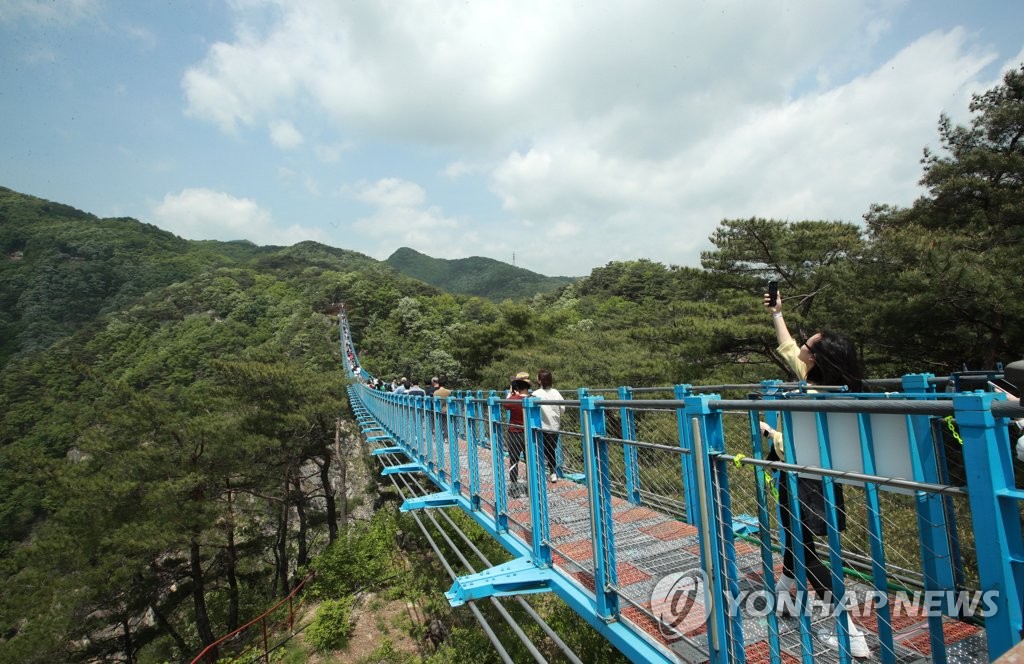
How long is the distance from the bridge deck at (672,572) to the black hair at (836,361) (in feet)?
2.52

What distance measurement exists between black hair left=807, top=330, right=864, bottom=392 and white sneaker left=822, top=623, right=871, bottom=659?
0.87 m

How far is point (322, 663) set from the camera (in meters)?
8.26

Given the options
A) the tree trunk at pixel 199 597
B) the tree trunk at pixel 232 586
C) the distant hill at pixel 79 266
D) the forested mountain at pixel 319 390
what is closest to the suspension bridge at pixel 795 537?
the forested mountain at pixel 319 390

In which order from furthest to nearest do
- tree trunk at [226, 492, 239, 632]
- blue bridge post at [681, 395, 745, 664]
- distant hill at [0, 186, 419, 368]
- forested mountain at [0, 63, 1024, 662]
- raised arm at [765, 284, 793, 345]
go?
distant hill at [0, 186, 419, 368], tree trunk at [226, 492, 239, 632], forested mountain at [0, 63, 1024, 662], raised arm at [765, 284, 793, 345], blue bridge post at [681, 395, 745, 664]

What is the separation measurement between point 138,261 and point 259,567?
82598 millimetres

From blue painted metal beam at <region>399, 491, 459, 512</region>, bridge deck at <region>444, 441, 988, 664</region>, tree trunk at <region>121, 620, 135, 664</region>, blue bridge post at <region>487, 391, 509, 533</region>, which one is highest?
blue bridge post at <region>487, 391, 509, 533</region>

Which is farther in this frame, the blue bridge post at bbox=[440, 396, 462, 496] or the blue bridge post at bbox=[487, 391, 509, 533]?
the blue bridge post at bbox=[440, 396, 462, 496]

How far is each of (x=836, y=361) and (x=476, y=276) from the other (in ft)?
395

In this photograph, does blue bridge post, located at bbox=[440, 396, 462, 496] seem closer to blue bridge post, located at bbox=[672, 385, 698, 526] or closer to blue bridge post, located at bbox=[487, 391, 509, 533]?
blue bridge post, located at bbox=[487, 391, 509, 533]

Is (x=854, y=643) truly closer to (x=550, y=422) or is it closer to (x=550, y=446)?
(x=550, y=446)

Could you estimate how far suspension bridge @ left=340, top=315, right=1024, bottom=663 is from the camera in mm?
930

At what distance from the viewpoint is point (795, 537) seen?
1425 mm

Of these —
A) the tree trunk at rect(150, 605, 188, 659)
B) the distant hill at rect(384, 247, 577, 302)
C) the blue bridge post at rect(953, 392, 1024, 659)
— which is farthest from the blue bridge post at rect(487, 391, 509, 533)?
the distant hill at rect(384, 247, 577, 302)

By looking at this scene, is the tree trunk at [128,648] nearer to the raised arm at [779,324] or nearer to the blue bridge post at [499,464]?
the blue bridge post at [499,464]
